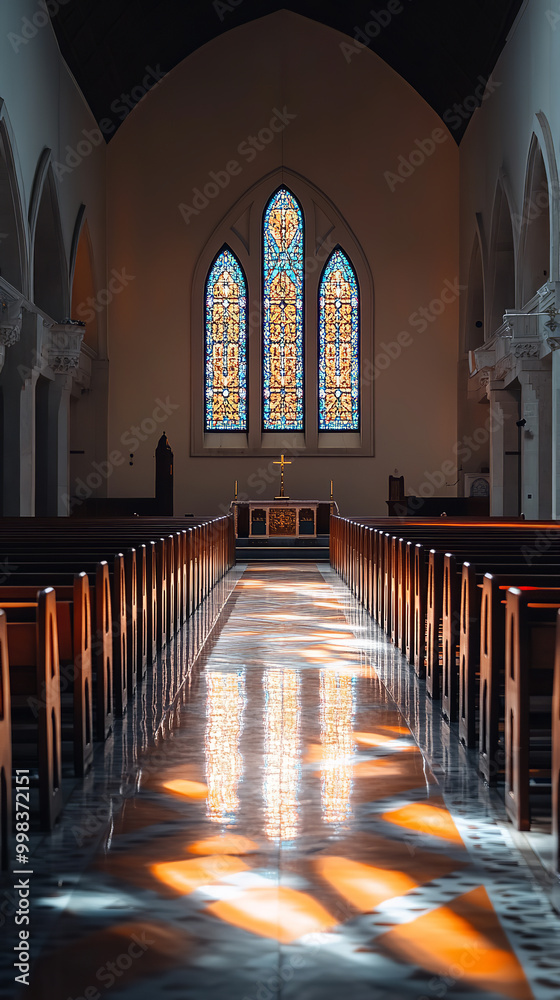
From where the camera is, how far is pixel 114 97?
60.2 ft

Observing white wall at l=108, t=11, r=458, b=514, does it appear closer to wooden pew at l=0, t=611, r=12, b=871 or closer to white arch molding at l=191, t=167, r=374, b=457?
white arch molding at l=191, t=167, r=374, b=457

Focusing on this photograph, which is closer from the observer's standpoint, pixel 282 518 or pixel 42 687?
pixel 42 687

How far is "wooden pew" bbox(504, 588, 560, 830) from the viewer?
2.53 m

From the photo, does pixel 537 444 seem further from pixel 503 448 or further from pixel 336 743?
pixel 336 743

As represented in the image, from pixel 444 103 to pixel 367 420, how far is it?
610cm

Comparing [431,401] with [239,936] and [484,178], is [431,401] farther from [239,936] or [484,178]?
[239,936]

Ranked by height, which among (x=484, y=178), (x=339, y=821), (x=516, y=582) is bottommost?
(x=339, y=821)

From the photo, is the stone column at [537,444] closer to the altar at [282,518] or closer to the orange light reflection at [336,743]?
the altar at [282,518]

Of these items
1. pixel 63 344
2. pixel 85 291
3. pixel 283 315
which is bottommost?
pixel 63 344

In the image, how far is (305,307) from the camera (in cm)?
1972

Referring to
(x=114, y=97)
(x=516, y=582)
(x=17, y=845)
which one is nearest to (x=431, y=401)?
(x=114, y=97)

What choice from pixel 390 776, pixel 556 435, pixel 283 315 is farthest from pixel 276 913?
pixel 283 315

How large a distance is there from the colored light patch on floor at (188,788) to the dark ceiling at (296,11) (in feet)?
45.0

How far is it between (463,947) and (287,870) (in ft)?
1.64
